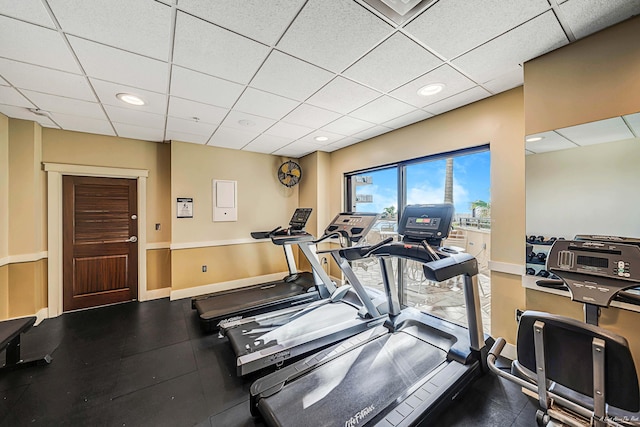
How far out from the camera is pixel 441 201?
10.9 feet

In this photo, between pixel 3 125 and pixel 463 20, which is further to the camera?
pixel 3 125

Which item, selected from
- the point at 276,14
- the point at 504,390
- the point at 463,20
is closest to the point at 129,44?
the point at 276,14

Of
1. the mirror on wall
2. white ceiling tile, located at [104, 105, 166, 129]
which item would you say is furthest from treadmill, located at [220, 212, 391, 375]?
white ceiling tile, located at [104, 105, 166, 129]

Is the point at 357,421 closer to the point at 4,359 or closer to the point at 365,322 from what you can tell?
the point at 365,322

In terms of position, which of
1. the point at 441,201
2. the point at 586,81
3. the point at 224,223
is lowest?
the point at 224,223

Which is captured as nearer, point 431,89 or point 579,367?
point 579,367

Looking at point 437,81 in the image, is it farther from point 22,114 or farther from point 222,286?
point 22,114

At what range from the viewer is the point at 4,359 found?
247 cm

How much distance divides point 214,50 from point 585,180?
9.49ft

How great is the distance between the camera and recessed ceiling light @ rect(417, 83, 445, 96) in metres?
2.36

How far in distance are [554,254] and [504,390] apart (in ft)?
4.14

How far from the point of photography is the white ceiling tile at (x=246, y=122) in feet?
10.1

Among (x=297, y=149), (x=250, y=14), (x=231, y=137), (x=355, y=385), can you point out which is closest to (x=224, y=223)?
(x=231, y=137)

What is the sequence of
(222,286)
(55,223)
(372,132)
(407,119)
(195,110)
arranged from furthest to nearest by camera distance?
(222,286), (372,132), (55,223), (407,119), (195,110)
